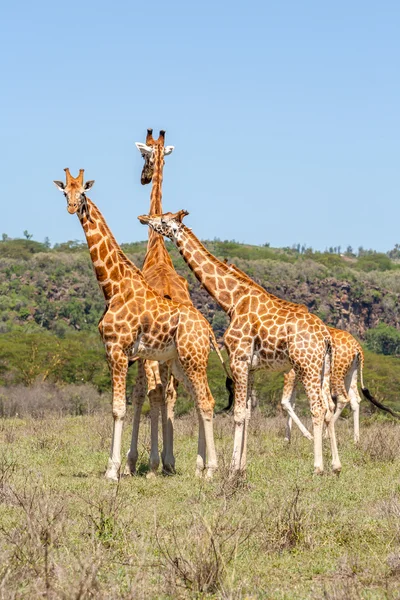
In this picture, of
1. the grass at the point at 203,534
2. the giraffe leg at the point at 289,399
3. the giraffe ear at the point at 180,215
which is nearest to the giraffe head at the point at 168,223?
the giraffe ear at the point at 180,215

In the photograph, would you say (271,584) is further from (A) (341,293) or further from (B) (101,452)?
(A) (341,293)

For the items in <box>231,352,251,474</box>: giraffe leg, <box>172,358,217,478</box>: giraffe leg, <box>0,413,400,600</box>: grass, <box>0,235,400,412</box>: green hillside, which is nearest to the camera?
<box>0,413,400,600</box>: grass

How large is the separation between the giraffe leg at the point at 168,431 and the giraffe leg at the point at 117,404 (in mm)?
810

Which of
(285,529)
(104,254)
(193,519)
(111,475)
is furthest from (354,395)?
(193,519)

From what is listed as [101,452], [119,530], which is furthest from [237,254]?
[119,530]

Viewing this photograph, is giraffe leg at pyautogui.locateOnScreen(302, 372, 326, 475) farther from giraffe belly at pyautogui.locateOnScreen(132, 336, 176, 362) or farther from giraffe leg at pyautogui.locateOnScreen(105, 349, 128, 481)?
giraffe leg at pyautogui.locateOnScreen(105, 349, 128, 481)

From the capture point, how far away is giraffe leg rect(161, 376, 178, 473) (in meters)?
10.7

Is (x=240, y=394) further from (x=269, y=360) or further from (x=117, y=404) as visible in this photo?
(x=117, y=404)

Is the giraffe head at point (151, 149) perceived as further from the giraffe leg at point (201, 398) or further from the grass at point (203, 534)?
the grass at point (203, 534)

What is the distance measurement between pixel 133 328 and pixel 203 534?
161 inches

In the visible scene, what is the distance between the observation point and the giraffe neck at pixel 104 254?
10.5 meters

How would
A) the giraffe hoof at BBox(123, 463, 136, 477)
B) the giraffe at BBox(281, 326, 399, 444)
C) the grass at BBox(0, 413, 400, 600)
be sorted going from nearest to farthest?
the grass at BBox(0, 413, 400, 600) < the giraffe hoof at BBox(123, 463, 136, 477) < the giraffe at BBox(281, 326, 399, 444)

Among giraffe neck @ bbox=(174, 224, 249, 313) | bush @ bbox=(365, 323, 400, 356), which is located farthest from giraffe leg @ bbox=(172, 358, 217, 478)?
bush @ bbox=(365, 323, 400, 356)

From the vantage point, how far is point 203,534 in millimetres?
6234
